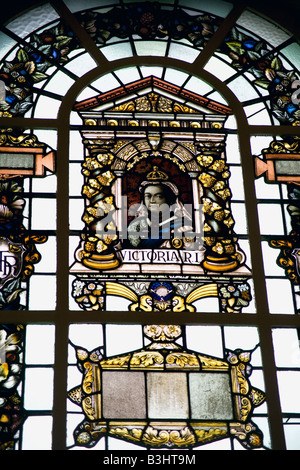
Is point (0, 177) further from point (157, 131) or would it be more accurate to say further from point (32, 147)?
point (157, 131)

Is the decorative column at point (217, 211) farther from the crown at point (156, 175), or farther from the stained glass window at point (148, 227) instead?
the crown at point (156, 175)

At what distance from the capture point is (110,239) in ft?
22.2

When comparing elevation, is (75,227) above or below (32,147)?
below

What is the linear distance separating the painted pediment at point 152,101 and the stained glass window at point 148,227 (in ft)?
0.04

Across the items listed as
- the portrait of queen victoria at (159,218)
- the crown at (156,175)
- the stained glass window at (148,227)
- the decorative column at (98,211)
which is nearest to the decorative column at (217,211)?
the stained glass window at (148,227)

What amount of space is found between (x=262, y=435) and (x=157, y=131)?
2.55 m

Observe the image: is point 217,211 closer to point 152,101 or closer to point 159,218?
point 159,218

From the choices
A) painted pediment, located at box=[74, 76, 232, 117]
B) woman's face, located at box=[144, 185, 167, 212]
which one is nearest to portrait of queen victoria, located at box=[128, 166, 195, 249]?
woman's face, located at box=[144, 185, 167, 212]

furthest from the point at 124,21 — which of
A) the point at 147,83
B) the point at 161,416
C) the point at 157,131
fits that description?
the point at 161,416

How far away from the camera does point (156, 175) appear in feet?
23.3

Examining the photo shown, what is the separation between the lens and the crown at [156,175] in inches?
279

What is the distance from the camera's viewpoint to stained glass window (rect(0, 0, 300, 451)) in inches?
239

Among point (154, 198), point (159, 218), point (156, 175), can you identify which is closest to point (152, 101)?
point (156, 175)

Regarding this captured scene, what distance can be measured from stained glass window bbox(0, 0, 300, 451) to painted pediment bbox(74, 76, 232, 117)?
1cm
